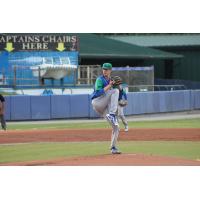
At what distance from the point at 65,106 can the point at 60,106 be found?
27 cm

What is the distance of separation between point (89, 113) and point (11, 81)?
9.02 meters

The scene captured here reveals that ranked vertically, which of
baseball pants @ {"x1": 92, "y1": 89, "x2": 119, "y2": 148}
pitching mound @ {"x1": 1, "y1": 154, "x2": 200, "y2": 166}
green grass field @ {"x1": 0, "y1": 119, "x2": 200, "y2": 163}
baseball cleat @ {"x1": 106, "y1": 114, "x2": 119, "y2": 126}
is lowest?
green grass field @ {"x1": 0, "y1": 119, "x2": 200, "y2": 163}

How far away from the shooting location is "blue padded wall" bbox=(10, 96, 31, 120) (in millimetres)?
31875

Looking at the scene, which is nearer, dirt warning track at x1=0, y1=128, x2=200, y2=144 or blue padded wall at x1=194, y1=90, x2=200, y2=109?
dirt warning track at x1=0, y1=128, x2=200, y2=144

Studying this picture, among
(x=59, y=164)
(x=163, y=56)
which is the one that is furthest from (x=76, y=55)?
(x=59, y=164)

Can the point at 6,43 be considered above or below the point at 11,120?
above

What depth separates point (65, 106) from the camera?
32.9m

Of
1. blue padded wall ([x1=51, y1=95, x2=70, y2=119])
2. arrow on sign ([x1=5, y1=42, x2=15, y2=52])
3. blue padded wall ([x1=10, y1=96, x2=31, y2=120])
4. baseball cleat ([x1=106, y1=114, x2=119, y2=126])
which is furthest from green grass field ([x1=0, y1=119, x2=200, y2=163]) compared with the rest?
arrow on sign ([x1=5, y1=42, x2=15, y2=52])

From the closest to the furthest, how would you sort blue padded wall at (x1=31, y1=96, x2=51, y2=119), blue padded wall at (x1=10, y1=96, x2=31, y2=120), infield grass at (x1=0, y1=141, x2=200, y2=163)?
infield grass at (x1=0, y1=141, x2=200, y2=163)
blue padded wall at (x1=10, y1=96, x2=31, y2=120)
blue padded wall at (x1=31, y1=96, x2=51, y2=119)

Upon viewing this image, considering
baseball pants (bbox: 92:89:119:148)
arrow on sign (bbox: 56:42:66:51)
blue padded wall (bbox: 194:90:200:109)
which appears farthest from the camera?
arrow on sign (bbox: 56:42:66:51)

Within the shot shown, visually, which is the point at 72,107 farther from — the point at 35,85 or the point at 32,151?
the point at 32,151

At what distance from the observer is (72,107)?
33.1 m

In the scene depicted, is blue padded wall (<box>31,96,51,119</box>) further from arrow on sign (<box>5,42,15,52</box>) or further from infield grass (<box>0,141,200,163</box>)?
infield grass (<box>0,141,200,163</box>)

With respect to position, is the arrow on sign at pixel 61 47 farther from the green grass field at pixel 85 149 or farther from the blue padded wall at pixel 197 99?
the green grass field at pixel 85 149
